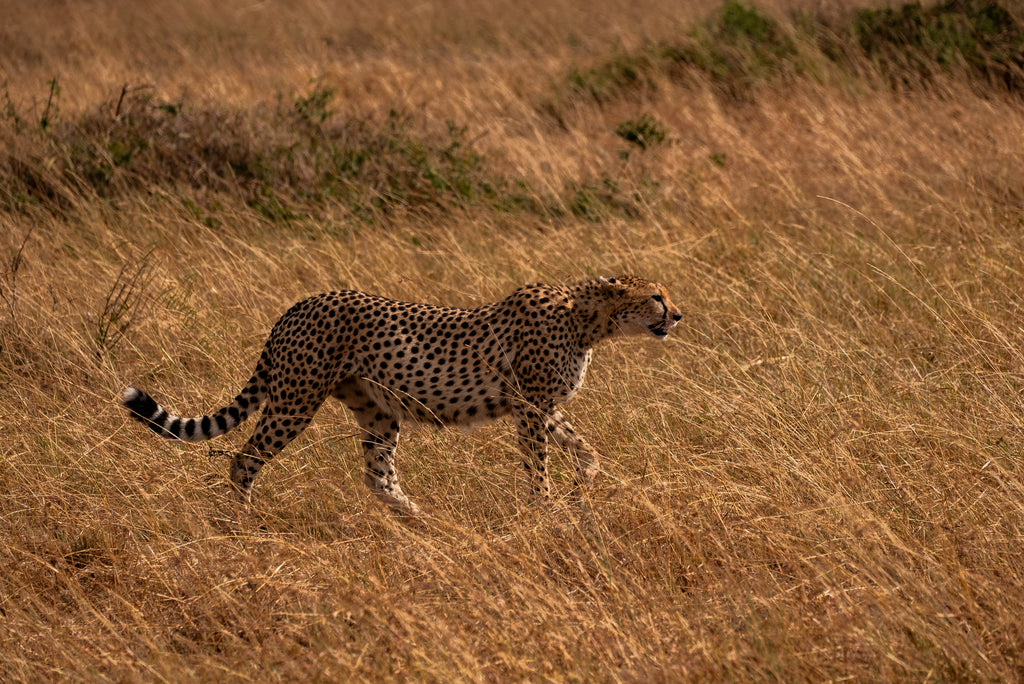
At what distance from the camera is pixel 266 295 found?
5574 millimetres

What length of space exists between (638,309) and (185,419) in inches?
57.9

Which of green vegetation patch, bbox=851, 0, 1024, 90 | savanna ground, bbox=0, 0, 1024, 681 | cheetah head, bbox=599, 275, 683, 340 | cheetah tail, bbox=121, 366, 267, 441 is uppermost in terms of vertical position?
cheetah tail, bbox=121, 366, 267, 441

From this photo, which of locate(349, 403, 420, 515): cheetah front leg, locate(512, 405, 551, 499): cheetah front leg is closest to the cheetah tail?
locate(349, 403, 420, 515): cheetah front leg

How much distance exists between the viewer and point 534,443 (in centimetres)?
391

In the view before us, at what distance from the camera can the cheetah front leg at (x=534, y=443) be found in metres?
3.86

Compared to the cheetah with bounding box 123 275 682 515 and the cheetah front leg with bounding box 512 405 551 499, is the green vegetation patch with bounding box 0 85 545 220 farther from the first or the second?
the cheetah front leg with bounding box 512 405 551 499

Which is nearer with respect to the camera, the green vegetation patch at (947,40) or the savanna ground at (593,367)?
the savanna ground at (593,367)

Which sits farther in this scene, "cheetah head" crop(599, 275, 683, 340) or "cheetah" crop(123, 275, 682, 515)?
"cheetah head" crop(599, 275, 683, 340)

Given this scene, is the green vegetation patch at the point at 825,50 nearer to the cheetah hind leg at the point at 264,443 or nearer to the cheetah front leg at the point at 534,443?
the cheetah front leg at the point at 534,443

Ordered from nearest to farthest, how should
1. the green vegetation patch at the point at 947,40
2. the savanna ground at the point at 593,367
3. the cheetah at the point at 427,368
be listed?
the savanna ground at the point at 593,367 → the cheetah at the point at 427,368 → the green vegetation patch at the point at 947,40

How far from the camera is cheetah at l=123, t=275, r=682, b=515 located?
397cm

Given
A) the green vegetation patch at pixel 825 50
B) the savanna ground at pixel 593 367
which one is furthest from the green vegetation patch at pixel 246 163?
the green vegetation patch at pixel 825 50

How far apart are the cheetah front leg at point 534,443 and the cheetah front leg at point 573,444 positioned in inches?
2.2

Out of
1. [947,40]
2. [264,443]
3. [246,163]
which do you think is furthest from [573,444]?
[947,40]
